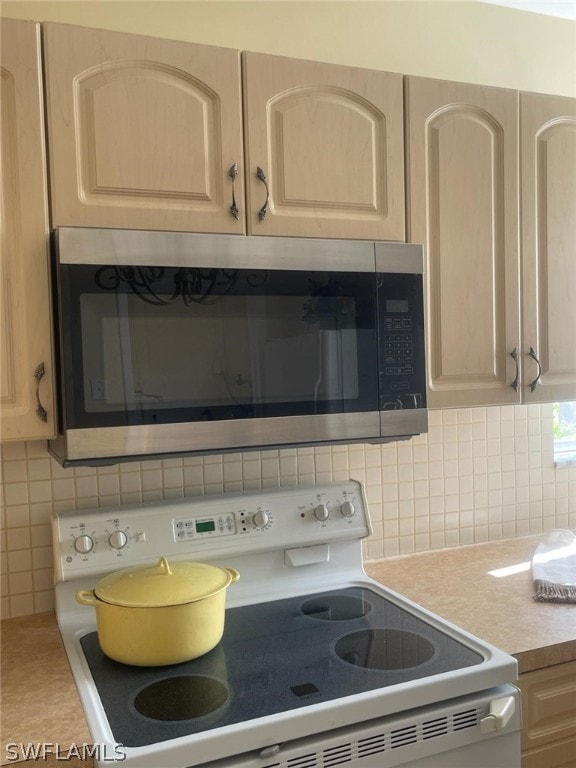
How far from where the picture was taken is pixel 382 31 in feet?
6.22

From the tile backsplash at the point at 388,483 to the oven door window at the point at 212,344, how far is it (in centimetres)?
42

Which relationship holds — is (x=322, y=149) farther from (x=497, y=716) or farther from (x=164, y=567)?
(x=497, y=716)

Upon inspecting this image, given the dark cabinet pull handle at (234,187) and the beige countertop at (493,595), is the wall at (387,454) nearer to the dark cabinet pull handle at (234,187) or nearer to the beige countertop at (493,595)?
the beige countertop at (493,595)

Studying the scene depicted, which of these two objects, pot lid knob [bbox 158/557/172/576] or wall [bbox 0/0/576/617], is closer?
pot lid knob [bbox 158/557/172/576]

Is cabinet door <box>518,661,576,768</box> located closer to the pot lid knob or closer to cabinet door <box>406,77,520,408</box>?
cabinet door <box>406,77,520,408</box>

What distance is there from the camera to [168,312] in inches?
51.1

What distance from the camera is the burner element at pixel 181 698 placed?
1128mm

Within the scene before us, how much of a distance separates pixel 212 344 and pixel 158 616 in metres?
0.52

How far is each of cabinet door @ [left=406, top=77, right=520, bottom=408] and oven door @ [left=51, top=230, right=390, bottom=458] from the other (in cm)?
23

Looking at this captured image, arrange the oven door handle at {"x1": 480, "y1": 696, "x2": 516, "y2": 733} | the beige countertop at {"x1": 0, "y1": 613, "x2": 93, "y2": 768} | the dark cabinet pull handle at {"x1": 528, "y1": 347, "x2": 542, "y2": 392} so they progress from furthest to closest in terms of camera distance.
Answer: the dark cabinet pull handle at {"x1": 528, "y1": 347, "x2": 542, "y2": 392} < the oven door handle at {"x1": 480, "y1": 696, "x2": 516, "y2": 733} < the beige countertop at {"x1": 0, "y1": 613, "x2": 93, "y2": 768}

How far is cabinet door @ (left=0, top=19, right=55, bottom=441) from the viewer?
4.08ft

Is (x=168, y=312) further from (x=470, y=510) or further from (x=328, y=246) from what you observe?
(x=470, y=510)

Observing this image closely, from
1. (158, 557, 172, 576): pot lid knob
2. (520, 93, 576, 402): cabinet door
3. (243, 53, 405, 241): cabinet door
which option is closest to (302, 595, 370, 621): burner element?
(158, 557, 172, 576): pot lid knob

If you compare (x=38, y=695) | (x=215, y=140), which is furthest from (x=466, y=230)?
(x=38, y=695)
